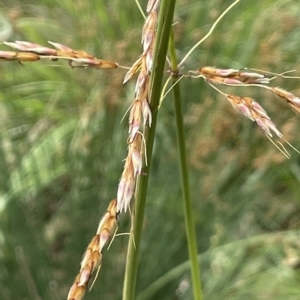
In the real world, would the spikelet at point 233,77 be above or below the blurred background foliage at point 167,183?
above

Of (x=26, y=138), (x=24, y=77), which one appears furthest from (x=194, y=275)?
(x=24, y=77)

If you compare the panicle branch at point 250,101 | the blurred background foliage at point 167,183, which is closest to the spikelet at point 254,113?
the panicle branch at point 250,101

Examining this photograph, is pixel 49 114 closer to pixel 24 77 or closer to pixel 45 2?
pixel 24 77

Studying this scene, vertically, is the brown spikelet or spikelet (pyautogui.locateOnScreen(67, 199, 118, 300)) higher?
the brown spikelet

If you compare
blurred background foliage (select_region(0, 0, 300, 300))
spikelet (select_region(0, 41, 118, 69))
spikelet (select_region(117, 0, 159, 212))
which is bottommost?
blurred background foliage (select_region(0, 0, 300, 300))

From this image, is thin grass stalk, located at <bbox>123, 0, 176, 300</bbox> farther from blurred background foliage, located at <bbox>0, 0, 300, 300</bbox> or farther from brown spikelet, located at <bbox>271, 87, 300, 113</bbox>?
blurred background foliage, located at <bbox>0, 0, 300, 300</bbox>

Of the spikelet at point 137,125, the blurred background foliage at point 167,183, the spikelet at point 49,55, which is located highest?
the spikelet at point 49,55

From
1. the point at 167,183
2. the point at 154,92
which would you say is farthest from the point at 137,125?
the point at 167,183

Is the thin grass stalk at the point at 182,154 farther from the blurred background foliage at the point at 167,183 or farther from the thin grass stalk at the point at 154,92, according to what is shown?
the blurred background foliage at the point at 167,183

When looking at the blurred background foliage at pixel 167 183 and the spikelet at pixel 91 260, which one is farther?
the blurred background foliage at pixel 167 183

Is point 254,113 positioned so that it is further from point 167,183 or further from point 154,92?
point 167,183

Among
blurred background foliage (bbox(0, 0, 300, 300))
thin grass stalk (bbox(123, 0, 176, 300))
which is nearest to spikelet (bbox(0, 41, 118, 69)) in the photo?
thin grass stalk (bbox(123, 0, 176, 300))
